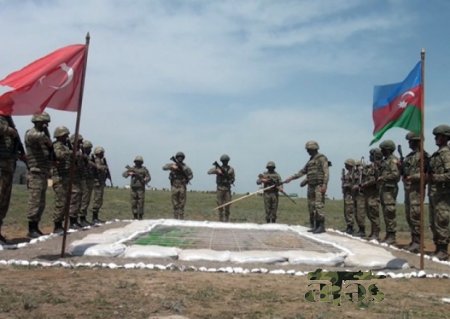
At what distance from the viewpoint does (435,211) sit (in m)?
8.35

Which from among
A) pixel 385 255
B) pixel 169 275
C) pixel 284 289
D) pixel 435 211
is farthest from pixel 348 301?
pixel 435 211

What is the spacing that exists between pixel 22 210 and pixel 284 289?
14.4 m

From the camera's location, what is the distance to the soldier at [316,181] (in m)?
11.6

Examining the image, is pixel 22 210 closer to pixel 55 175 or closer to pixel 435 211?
pixel 55 175

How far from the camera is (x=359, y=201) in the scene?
12.6 metres

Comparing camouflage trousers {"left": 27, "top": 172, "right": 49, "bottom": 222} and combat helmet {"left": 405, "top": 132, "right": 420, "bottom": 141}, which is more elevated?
combat helmet {"left": 405, "top": 132, "right": 420, "bottom": 141}

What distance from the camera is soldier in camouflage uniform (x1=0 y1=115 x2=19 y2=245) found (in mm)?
8156

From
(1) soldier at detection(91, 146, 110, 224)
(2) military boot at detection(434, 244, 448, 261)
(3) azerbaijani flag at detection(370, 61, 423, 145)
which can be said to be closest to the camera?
(3) azerbaijani flag at detection(370, 61, 423, 145)

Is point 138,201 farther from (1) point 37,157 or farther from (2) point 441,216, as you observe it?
(2) point 441,216

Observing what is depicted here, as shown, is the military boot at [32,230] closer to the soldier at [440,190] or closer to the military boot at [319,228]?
the military boot at [319,228]

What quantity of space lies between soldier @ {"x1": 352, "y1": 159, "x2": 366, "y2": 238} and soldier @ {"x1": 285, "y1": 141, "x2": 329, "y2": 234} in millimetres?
1175

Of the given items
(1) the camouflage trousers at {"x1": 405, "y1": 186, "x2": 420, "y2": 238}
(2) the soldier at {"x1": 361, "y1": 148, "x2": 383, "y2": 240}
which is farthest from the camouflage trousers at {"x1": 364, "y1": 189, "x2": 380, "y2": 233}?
(1) the camouflage trousers at {"x1": 405, "y1": 186, "x2": 420, "y2": 238}

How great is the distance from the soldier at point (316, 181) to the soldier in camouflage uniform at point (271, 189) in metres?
2.77

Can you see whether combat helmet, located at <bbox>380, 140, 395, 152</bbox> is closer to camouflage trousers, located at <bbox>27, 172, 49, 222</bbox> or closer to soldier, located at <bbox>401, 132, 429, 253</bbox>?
soldier, located at <bbox>401, 132, 429, 253</bbox>
